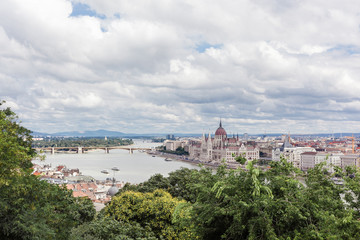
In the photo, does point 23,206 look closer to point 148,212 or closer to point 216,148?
point 148,212

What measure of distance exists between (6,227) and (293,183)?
4223mm

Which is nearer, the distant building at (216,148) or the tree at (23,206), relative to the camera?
the tree at (23,206)

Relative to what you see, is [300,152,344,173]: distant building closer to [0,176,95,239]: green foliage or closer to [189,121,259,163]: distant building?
[189,121,259,163]: distant building

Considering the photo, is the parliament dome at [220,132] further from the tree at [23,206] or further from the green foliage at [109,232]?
the tree at [23,206]

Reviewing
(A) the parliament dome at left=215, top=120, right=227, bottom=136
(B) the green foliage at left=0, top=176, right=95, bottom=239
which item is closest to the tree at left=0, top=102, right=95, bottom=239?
(B) the green foliage at left=0, top=176, right=95, bottom=239

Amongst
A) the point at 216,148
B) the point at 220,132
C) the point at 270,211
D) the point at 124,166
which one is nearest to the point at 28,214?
the point at 270,211

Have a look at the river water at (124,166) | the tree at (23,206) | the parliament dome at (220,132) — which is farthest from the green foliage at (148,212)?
the parliament dome at (220,132)

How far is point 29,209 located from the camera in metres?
4.68

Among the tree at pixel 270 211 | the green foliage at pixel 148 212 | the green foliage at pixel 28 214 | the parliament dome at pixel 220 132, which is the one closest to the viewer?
the tree at pixel 270 211

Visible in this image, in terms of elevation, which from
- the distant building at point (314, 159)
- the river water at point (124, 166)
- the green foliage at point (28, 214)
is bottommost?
the river water at point (124, 166)

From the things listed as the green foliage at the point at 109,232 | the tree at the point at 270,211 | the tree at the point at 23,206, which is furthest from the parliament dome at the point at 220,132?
the tree at the point at 23,206

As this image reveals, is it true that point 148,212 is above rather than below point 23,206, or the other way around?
below

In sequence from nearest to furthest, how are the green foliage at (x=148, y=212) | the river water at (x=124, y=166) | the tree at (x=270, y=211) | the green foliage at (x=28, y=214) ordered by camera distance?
the tree at (x=270, y=211) → the green foliage at (x=28, y=214) → the green foliage at (x=148, y=212) → the river water at (x=124, y=166)

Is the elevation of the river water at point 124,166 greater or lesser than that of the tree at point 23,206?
lesser
